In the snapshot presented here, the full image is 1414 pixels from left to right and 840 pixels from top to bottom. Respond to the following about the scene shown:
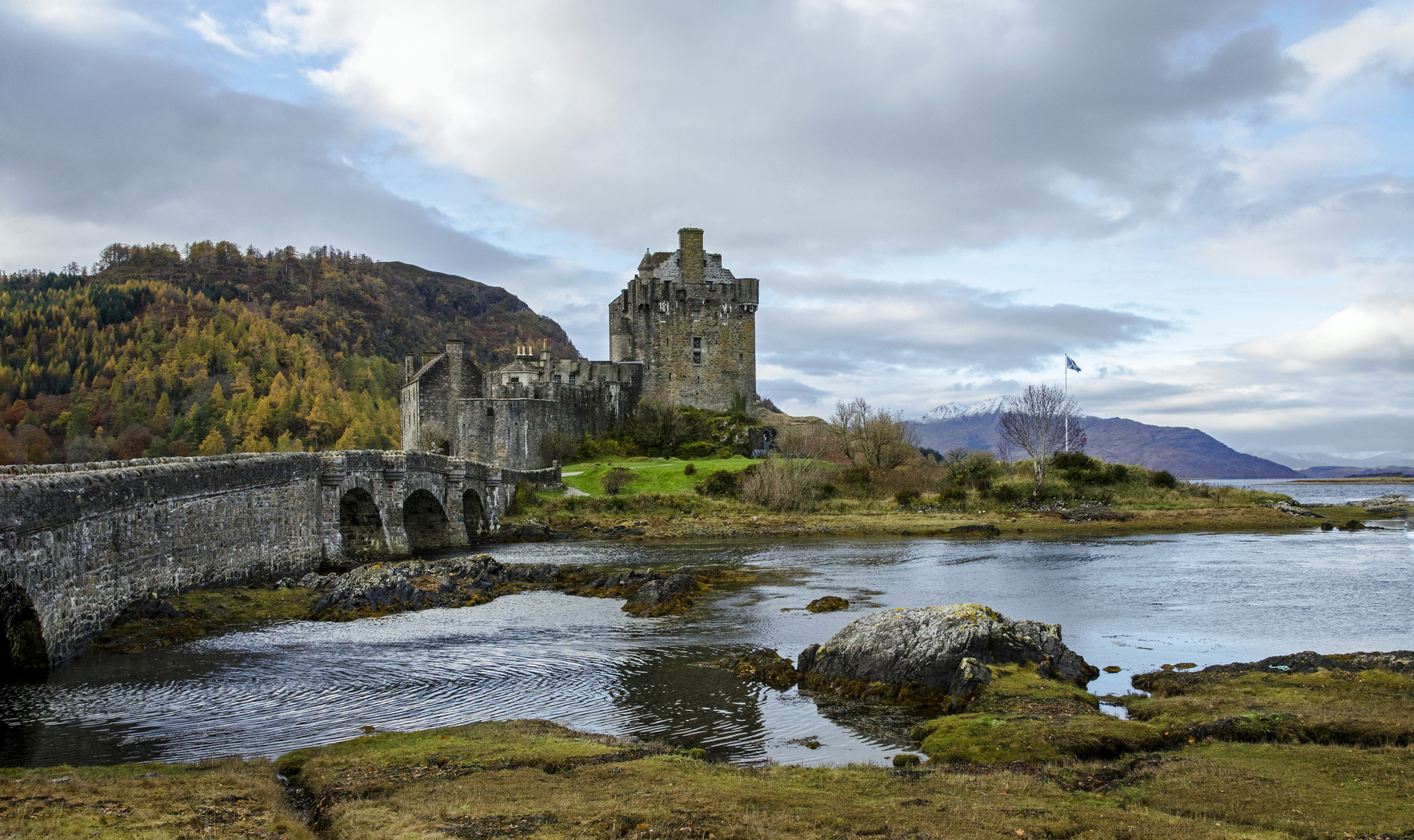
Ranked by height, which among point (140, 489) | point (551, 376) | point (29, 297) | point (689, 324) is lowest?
point (140, 489)

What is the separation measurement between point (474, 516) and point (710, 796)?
127 feet

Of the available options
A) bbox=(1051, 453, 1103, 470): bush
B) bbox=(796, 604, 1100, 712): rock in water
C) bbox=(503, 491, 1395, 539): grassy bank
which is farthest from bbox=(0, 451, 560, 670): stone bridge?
bbox=(1051, 453, 1103, 470): bush

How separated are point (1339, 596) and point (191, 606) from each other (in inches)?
1131

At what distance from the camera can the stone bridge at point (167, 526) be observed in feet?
51.2

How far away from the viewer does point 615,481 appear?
52.8 meters

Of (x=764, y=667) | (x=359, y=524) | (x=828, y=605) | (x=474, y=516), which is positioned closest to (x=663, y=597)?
(x=828, y=605)

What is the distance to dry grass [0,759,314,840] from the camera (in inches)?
309

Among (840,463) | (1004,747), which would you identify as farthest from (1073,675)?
(840,463)

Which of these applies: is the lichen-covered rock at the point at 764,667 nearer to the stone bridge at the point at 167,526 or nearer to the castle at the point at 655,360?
the stone bridge at the point at 167,526

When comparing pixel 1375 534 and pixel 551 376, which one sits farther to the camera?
pixel 551 376

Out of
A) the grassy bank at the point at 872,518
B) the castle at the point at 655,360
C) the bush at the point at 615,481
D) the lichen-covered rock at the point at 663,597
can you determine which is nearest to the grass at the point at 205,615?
the lichen-covered rock at the point at 663,597

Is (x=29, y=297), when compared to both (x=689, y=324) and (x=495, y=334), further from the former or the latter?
(x=689, y=324)

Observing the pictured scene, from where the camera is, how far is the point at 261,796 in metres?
9.37

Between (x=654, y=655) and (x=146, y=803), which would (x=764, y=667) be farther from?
(x=146, y=803)
